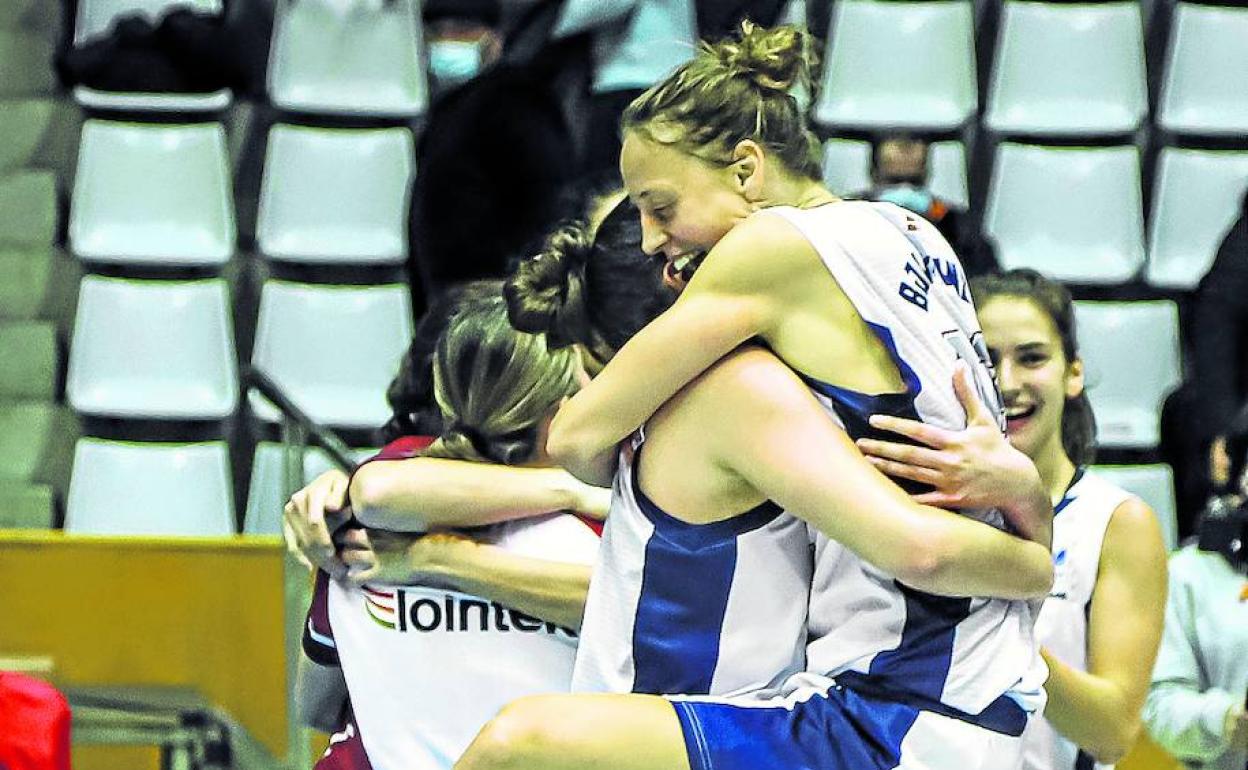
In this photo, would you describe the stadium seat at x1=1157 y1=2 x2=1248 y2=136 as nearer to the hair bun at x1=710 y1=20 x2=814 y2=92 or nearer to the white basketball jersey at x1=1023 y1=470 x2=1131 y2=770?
the white basketball jersey at x1=1023 y1=470 x2=1131 y2=770

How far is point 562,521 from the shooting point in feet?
7.59

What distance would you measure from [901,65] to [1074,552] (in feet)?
11.1

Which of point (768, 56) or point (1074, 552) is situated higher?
point (768, 56)

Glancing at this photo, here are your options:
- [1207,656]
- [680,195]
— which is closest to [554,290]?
[680,195]

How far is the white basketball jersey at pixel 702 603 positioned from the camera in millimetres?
2010

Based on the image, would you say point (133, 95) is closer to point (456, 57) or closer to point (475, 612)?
point (456, 57)

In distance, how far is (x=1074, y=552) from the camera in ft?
8.50

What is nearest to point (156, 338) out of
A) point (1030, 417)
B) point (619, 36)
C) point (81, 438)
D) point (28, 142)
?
point (81, 438)

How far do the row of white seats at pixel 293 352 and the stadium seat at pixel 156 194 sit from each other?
113 millimetres

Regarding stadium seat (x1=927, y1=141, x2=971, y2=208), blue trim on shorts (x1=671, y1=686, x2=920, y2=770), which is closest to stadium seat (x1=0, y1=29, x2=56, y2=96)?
stadium seat (x1=927, y1=141, x2=971, y2=208)

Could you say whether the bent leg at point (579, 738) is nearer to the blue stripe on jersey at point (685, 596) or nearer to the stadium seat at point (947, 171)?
the blue stripe on jersey at point (685, 596)

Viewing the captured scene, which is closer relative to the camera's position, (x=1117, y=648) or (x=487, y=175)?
(x=1117, y=648)

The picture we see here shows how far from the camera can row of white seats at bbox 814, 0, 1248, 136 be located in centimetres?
579

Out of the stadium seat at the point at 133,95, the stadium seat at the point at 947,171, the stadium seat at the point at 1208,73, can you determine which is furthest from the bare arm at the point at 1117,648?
the stadium seat at the point at 133,95
